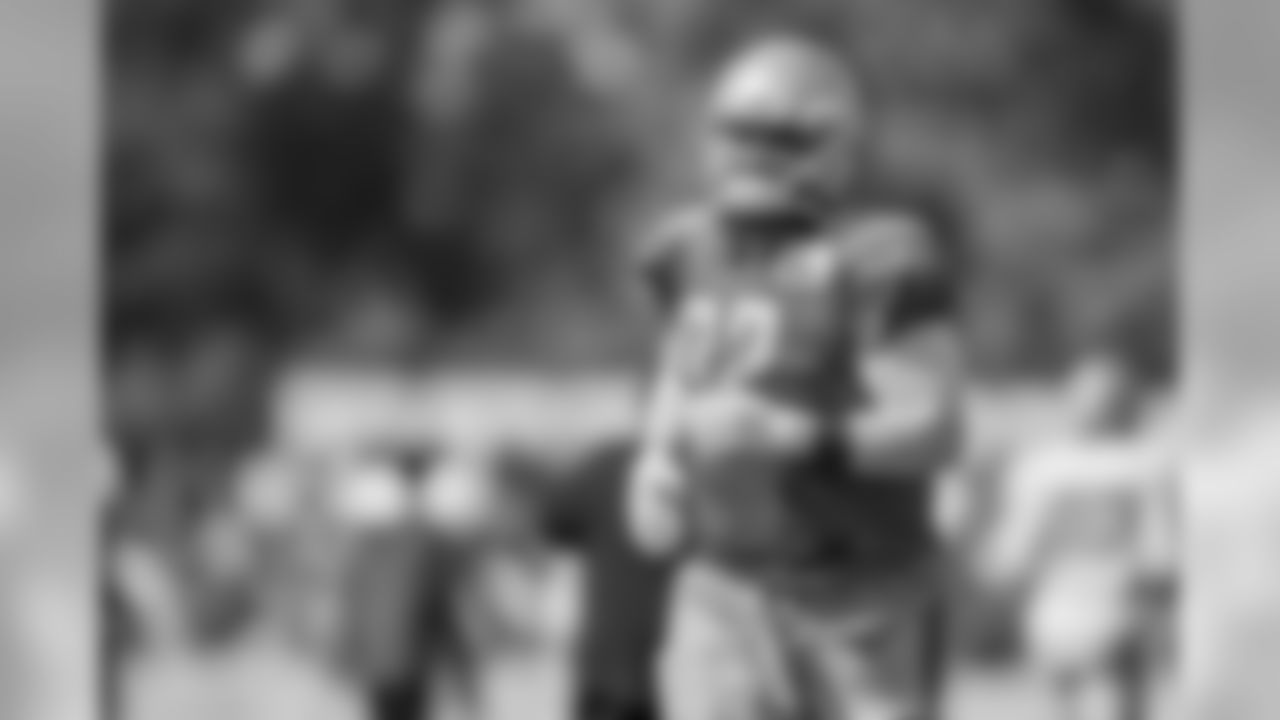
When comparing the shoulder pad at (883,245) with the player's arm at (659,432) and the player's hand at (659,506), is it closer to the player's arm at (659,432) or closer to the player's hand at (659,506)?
the player's arm at (659,432)

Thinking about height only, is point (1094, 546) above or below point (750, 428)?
below

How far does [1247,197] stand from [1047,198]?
0.91 ft

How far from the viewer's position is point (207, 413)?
12.4ft

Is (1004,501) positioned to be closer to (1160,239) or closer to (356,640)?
(1160,239)

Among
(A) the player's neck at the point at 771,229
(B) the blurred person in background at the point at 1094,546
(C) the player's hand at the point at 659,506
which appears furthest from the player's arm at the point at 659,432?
(B) the blurred person in background at the point at 1094,546

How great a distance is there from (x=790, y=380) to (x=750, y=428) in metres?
0.09

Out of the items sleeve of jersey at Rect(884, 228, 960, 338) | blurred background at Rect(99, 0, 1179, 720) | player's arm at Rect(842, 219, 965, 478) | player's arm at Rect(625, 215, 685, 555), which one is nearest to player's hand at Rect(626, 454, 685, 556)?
player's arm at Rect(625, 215, 685, 555)

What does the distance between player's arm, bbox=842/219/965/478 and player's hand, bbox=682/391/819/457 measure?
62 mm

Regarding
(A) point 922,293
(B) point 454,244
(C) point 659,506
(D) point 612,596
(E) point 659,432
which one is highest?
(B) point 454,244

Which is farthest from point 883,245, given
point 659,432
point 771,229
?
point 659,432

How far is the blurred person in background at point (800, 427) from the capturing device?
11.4 feet

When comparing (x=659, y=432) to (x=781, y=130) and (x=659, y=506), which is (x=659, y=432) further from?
(x=781, y=130)

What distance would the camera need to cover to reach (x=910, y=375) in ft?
11.4

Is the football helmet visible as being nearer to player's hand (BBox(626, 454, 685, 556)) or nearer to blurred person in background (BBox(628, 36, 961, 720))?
blurred person in background (BBox(628, 36, 961, 720))
